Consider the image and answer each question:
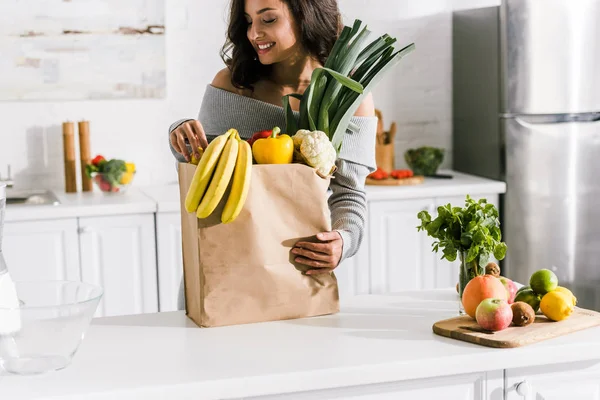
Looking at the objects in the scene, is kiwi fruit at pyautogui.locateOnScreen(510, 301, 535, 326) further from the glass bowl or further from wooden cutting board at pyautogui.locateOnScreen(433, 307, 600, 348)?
the glass bowl

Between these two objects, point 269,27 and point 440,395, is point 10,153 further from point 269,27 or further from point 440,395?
point 440,395

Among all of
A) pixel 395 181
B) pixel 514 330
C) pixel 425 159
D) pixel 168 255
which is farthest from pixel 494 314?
pixel 425 159

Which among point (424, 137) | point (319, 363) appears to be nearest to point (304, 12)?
point (319, 363)

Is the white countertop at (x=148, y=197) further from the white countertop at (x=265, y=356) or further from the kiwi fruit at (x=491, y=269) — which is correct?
the kiwi fruit at (x=491, y=269)

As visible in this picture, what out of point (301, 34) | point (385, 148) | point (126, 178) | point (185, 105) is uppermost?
point (301, 34)

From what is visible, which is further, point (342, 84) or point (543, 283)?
point (342, 84)

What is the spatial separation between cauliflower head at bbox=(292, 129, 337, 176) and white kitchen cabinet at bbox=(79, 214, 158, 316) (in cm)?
182

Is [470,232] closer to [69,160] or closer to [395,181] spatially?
[395,181]

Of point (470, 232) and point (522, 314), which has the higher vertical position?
point (470, 232)

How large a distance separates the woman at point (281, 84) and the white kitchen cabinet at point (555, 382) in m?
0.49

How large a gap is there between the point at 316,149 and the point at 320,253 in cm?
23

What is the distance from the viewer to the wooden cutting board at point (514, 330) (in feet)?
5.84

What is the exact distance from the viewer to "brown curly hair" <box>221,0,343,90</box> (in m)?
2.39

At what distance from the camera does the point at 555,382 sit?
1825mm
